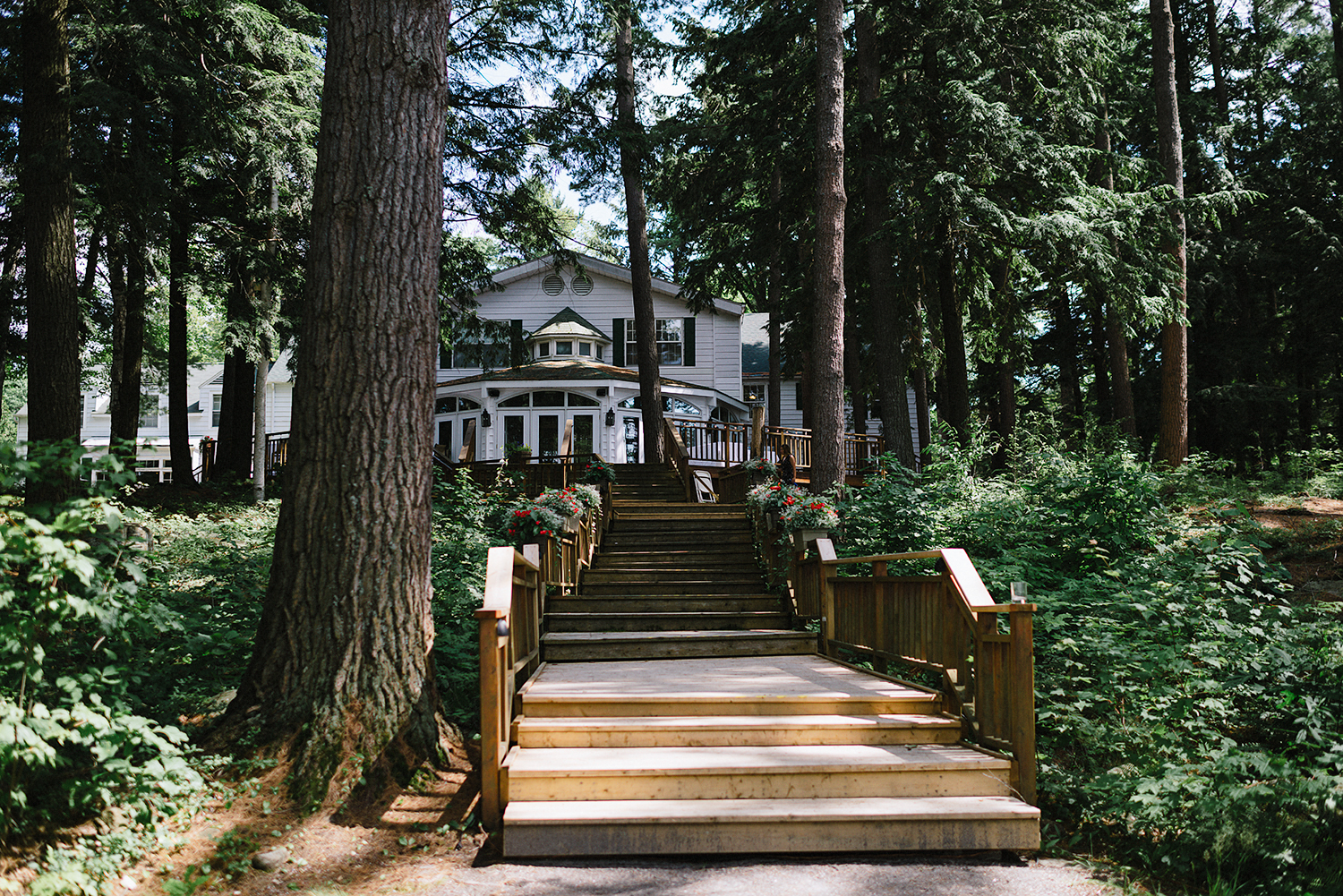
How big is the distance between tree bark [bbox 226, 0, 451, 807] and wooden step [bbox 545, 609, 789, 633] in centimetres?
346

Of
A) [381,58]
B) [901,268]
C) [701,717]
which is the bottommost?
[701,717]

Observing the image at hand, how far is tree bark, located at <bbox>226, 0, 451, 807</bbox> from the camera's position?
170 inches

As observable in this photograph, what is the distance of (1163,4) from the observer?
1380 centimetres

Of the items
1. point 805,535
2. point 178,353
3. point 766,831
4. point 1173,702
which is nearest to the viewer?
point 766,831

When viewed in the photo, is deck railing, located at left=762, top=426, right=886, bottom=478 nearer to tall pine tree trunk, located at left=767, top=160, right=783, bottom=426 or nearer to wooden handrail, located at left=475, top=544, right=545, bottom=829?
tall pine tree trunk, located at left=767, top=160, right=783, bottom=426

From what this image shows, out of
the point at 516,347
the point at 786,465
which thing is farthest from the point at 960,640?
the point at 516,347

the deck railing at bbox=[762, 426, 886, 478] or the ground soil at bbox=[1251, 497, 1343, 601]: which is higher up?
the deck railing at bbox=[762, 426, 886, 478]

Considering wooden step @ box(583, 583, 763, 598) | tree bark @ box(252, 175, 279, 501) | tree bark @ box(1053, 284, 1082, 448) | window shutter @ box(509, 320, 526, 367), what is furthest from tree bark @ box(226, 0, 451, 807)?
tree bark @ box(1053, 284, 1082, 448)

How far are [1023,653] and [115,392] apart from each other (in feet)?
53.8

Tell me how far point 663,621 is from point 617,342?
57.2ft

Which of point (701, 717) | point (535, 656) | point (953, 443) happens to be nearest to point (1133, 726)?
point (701, 717)

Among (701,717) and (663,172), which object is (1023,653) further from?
(663,172)

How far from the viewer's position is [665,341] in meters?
24.9

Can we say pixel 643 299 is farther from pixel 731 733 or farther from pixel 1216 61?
pixel 1216 61
